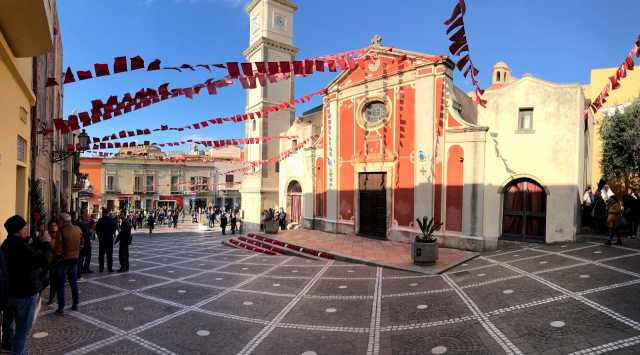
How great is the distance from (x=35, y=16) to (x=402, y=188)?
13257 millimetres

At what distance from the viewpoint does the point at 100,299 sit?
710cm

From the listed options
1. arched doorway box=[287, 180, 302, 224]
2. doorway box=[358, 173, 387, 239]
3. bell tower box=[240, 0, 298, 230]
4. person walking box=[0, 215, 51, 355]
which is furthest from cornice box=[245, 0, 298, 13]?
person walking box=[0, 215, 51, 355]

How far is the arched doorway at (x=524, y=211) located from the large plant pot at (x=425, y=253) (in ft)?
13.8

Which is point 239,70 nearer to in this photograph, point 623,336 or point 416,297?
point 416,297

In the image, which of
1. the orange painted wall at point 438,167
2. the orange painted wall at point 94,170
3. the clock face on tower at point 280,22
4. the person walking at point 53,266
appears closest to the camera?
the person walking at point 53,266

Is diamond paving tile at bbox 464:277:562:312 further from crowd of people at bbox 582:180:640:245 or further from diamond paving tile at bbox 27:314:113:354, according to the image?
diamond paving tile at bbox 27:314:113:354

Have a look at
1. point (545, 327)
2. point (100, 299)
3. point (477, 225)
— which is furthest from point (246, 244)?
point (545, 327)

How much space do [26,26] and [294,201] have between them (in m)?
16.4

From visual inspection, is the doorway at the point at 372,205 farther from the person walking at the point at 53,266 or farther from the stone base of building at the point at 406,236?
the person walking at the point at 53,266

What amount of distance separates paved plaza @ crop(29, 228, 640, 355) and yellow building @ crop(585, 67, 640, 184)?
58.8 feet

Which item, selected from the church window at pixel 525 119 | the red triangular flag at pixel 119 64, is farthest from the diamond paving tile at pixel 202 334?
the church window at pixel 525 119

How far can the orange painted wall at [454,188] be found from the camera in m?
13.3

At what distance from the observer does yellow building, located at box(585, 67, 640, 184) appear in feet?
75.2

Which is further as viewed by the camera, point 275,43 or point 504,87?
point 275,43
